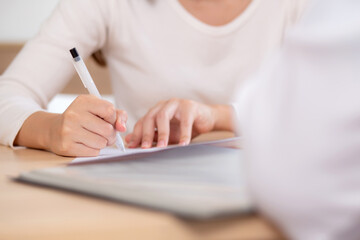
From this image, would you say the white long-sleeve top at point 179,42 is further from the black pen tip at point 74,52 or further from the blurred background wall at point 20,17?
the blurred background wall at point 20,17

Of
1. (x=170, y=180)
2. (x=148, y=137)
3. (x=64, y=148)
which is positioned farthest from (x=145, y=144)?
(x=170, y=180)

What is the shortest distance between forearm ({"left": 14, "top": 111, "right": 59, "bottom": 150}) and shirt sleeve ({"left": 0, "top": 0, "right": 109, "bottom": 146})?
0.04m

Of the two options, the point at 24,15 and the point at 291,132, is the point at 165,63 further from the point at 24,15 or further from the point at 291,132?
the point at 24,15

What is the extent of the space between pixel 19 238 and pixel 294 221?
0.17m

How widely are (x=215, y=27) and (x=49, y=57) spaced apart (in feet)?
1.30

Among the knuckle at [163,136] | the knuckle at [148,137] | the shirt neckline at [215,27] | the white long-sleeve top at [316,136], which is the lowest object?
the white long-sleeve top at [316,136]

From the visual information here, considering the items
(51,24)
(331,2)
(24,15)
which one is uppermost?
(24,15)

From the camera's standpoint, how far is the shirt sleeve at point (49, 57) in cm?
93

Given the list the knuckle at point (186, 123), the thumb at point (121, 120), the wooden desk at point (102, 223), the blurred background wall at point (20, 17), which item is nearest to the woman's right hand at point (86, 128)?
the thumb at point (121, 120)

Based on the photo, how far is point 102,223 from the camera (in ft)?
1.03

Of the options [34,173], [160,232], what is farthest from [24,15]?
[160,232]

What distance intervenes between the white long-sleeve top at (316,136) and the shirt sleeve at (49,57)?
2.10 feet

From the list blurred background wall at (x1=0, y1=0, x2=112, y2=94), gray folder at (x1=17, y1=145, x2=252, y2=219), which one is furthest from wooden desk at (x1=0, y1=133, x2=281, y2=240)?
blurred background wall at (x1=0, y1=0, x2=112, y2=94)

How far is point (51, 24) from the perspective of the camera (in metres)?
1.14
